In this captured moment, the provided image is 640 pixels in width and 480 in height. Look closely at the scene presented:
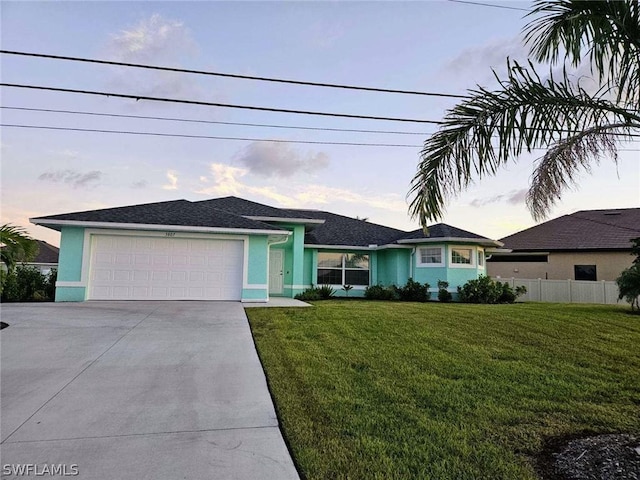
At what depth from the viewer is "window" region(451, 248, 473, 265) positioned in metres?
17.3

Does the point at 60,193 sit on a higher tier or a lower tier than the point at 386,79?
lower

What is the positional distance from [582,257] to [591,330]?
15.1 meters

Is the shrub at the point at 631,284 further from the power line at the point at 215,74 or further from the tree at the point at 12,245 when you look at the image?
the tree at the point at 12,245

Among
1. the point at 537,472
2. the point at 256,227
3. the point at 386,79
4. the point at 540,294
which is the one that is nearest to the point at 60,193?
the point at 256,227

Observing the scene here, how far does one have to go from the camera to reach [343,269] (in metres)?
18.7

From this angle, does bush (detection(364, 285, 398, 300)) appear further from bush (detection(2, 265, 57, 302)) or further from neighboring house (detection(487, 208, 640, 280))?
bush (detection(2, 265, 57, 302))

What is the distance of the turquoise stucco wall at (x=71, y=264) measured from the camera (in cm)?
1186

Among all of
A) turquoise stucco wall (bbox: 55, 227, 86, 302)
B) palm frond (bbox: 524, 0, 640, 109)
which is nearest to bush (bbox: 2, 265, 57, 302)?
turquoise stucco wall (bbox: 55, 227, 86, 302)

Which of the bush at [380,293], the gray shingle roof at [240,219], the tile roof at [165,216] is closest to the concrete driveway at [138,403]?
the tile roof at [165,216]

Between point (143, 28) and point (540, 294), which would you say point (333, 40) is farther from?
point (540, 294)

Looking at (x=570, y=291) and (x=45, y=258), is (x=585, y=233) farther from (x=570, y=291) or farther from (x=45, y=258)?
(x=45, y=258)

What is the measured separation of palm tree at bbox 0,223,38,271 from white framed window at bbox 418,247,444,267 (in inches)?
578

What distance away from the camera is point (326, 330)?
27.7 feet

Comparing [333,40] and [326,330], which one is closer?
[326,330]
